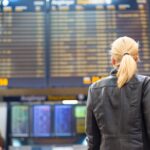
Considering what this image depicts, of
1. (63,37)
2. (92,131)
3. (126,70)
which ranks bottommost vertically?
(92,131)

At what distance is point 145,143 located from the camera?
1.45 meters

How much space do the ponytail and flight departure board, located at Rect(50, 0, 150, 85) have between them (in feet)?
3.72

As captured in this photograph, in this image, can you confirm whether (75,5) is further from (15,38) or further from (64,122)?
(64,122)

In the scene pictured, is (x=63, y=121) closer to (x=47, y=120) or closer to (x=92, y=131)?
(x=47, y=120)

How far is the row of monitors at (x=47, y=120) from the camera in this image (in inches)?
92.5

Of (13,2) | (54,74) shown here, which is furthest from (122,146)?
(13,2)

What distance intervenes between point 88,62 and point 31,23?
1.69ft

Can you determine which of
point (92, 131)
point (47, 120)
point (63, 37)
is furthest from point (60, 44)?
point (92, 131)

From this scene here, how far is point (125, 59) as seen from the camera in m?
1.48

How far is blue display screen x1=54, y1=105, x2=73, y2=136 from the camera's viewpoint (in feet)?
7.70

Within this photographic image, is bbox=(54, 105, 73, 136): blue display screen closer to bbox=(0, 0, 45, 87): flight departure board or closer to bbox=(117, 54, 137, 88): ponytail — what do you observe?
Result: bbox=(0, 0, 45, 87): flight departure board

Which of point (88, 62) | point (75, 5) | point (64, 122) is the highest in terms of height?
point (75, 5)

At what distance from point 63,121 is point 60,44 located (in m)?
0.62

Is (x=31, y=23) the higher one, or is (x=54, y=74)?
(x=31, y=23)
